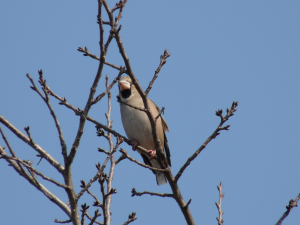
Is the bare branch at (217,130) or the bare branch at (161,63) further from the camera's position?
the bare branch at (161,63)

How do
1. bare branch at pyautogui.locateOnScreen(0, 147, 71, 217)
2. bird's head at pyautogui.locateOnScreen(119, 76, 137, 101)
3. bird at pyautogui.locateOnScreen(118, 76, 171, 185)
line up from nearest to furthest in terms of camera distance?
bare branch at pyautogui.locateOnScreen(0, 147, 71, 217), bird at pyautogui.locateOnScreen(118, 76, 171, 185), bird's head at pyautogui.locateOnScreen(119, 76, 137, 101)

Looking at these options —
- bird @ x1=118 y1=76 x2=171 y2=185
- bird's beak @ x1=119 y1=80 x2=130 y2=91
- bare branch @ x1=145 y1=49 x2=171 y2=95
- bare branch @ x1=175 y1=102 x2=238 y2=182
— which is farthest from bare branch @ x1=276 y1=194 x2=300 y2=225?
bird's beak @ x1=119 y1=80 x2=130 y2=91

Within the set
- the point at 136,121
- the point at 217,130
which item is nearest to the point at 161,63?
the point at 217,130

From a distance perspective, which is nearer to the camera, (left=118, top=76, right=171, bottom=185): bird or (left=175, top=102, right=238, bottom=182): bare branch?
(left=175, top=102, right=238, bottom=182): bare branch

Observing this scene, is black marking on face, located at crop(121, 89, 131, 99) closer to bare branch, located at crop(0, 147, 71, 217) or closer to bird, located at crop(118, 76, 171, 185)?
bird, located at crop(118, 76, 171, 185)

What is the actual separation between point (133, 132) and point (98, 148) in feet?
8.01

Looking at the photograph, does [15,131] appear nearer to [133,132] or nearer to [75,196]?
[75,196]

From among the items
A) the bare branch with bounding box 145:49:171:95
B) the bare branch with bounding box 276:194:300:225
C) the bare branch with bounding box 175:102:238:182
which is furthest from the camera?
the bare branch with bounding box 145:49:171:95

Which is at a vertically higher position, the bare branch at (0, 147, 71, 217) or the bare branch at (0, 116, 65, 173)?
the bare branch at (0, 116, 65, 173)

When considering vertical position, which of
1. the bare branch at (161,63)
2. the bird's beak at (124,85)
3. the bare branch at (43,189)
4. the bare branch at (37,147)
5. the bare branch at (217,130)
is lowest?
the bare branch at (43,189)

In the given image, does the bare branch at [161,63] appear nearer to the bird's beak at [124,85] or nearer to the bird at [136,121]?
the bird at [136,121]

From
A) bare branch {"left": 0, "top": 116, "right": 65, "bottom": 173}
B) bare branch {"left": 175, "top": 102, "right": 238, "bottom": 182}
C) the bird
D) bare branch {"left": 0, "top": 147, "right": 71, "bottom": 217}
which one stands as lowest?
bare branch {"left": 0, "top": 147, "right": 71, "bottom": 217}

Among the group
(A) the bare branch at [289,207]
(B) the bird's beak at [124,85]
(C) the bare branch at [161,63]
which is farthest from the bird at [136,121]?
(A) the bare branch at [289,207]

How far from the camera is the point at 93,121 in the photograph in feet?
14.8
